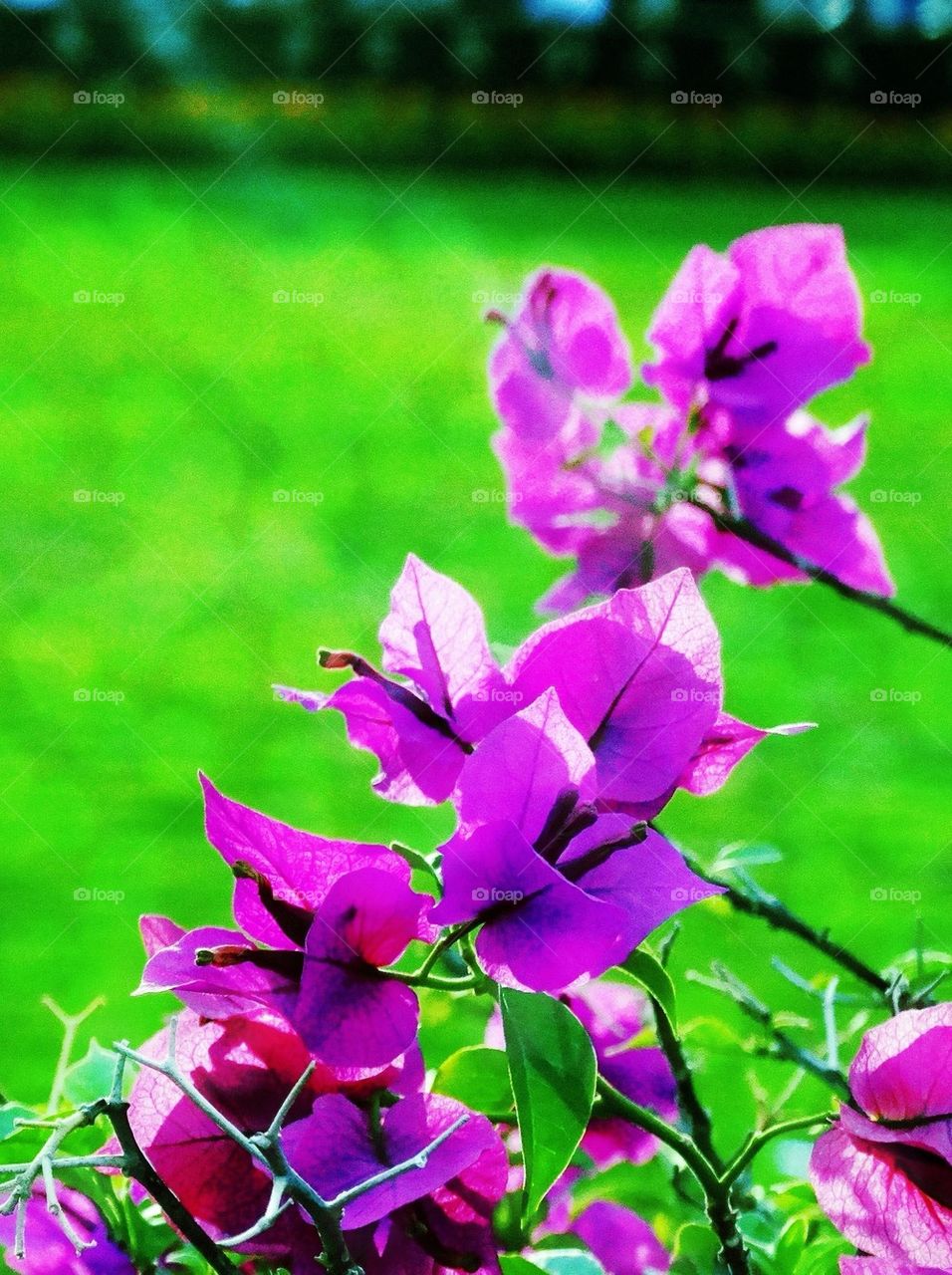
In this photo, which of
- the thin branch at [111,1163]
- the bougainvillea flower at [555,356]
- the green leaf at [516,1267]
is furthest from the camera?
the bougainvillea flower at [555,356]

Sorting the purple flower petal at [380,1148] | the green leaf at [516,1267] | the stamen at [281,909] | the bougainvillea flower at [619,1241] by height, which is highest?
the stamen at [281,909]

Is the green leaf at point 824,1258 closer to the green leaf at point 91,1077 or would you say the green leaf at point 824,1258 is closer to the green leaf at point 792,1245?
the green leaf at point 792,1245

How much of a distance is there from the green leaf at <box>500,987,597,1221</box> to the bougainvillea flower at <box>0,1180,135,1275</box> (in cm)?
12

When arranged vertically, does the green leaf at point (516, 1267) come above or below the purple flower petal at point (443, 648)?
below

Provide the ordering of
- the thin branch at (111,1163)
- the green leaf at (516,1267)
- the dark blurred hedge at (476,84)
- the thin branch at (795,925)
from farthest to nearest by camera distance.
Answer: the dark blurred hedge at (476,84) → the thin branch at (795,925) → the green leaf at (516,1267) → the thin branch at (111,1163)

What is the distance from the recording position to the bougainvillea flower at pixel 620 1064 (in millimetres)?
493

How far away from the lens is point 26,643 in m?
2.51

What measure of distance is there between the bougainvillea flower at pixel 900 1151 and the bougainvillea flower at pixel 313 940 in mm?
113

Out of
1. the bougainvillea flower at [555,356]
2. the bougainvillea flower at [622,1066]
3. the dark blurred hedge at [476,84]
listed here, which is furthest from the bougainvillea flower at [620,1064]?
the dark blurred hedge at [476,84]

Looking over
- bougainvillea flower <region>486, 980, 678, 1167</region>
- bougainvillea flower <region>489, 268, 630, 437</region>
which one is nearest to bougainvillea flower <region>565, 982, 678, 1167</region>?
bougainvillea flower <region>486, 980, 678, 1167</region>

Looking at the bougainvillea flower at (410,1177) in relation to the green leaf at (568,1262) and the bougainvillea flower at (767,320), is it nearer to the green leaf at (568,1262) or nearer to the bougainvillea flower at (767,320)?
the green leaf at (568,1262)

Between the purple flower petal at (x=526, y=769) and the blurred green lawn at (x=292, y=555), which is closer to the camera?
the purple flower petal at (x=526, y=769)

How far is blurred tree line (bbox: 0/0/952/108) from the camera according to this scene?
621 centimetres

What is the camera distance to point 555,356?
589 mm
